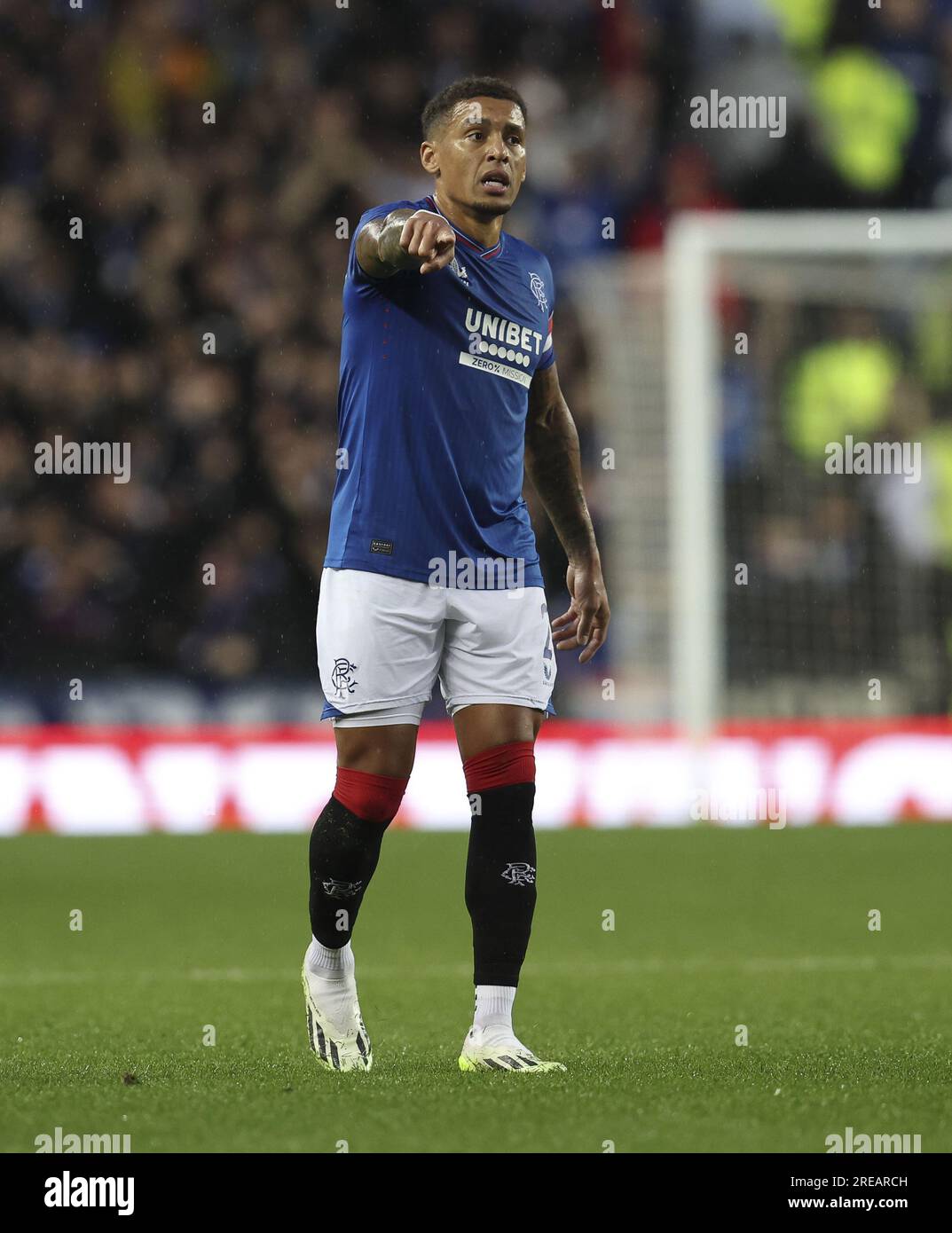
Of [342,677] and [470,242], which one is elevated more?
[470,242]

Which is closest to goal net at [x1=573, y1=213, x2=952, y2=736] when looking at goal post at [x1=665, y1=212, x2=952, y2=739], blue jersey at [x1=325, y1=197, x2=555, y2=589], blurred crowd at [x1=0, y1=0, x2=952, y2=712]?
goal post at [x1=665, y1=212, x2=952, y2=739]

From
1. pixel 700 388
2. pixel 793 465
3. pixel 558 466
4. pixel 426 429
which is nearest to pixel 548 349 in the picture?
pixel 558 466

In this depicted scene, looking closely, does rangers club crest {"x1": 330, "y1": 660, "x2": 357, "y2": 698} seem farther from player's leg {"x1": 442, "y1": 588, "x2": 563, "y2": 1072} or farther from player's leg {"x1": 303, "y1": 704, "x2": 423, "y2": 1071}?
player's leg {"x1": 442, "y1": 588, "x2": 563, "y2": 1072}

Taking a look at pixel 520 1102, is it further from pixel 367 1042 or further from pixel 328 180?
pixel 328 180

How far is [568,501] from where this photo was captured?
5.05m

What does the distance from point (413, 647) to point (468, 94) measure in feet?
4.04

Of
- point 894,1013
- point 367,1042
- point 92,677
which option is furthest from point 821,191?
point 367,1042

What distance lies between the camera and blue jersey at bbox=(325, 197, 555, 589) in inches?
181

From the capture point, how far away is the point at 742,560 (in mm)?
12492

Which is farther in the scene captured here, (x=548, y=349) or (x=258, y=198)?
(x=258, y=198)

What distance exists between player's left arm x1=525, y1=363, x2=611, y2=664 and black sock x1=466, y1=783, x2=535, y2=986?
1.82ft

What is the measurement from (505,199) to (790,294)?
8.55 m

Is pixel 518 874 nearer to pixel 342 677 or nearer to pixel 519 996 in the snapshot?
pixel 342 677

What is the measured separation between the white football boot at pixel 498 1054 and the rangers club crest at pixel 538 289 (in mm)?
1645
